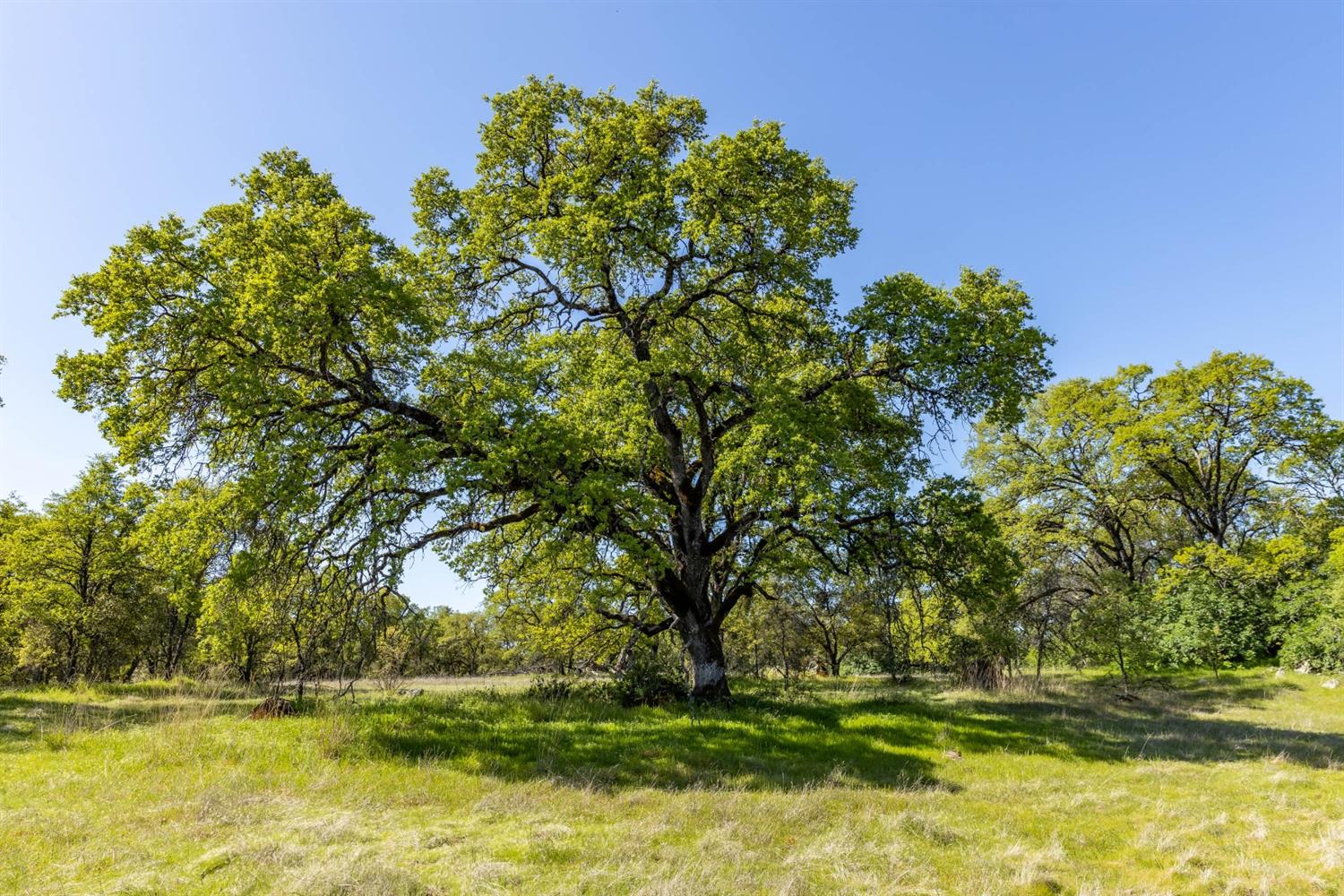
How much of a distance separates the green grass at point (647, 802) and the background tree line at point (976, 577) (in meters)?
2.15

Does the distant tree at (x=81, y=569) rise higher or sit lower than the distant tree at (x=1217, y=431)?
lower

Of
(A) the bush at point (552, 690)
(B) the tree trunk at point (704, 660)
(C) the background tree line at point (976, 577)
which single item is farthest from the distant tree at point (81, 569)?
(B) the tree trunk at point (704, 660)

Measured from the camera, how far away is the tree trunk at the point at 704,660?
52.7 feet

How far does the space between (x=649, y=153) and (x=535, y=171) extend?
3.53m

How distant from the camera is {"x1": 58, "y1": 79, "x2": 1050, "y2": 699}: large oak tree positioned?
11273mm

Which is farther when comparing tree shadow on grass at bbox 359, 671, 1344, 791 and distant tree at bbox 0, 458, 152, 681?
distant tree at bbox 0, 458, 152, 681

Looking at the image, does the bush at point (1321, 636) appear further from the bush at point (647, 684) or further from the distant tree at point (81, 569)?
the distant tree at point (81, 569)

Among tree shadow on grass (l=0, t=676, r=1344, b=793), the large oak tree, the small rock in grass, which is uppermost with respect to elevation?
the large oak tree

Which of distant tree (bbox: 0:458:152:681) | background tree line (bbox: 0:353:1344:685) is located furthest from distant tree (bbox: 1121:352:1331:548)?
distant tree (bbox: 0:458:152:681)

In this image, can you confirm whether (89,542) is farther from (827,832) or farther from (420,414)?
(827,832)

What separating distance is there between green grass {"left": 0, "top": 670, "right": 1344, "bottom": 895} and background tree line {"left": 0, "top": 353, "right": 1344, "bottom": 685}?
2151 mm

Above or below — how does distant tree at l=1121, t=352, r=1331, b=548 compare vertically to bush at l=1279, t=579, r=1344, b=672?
above

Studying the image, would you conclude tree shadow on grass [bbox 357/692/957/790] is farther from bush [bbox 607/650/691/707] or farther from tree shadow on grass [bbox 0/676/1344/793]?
bush [bbox 607/650/691/707]

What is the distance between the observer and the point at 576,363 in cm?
1544
